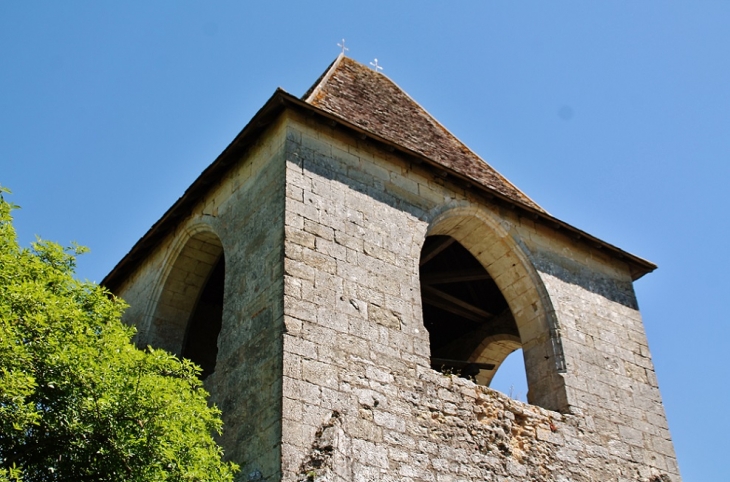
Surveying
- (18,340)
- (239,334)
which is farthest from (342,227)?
(18,340)

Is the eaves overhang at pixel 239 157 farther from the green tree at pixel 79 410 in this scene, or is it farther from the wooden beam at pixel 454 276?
the green tree at pixel 79 410

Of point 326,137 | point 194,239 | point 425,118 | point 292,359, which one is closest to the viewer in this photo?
point 292,359

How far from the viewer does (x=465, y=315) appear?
451 inches

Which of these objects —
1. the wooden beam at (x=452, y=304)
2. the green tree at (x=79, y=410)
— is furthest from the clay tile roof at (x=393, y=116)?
the green tree at (x=79, y=410)

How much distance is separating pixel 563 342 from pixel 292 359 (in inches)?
129

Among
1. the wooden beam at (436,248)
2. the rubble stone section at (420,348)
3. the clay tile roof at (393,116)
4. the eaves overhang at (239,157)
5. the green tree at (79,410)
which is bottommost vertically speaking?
the green tree at (79,410)

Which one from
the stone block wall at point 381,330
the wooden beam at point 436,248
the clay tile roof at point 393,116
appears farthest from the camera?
the wooden beam at point 436,248

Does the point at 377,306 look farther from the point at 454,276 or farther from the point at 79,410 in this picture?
the point at 454,276

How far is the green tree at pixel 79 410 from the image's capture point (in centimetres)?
538

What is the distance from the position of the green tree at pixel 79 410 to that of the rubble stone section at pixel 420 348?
99 centimetres

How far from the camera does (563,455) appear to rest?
7883 mm

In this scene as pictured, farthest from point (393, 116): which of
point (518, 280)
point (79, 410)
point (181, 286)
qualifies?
point (79, 410)

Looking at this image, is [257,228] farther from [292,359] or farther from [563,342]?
[563,342]

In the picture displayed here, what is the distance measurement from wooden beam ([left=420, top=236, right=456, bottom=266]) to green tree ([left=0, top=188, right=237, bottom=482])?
4862 mm
